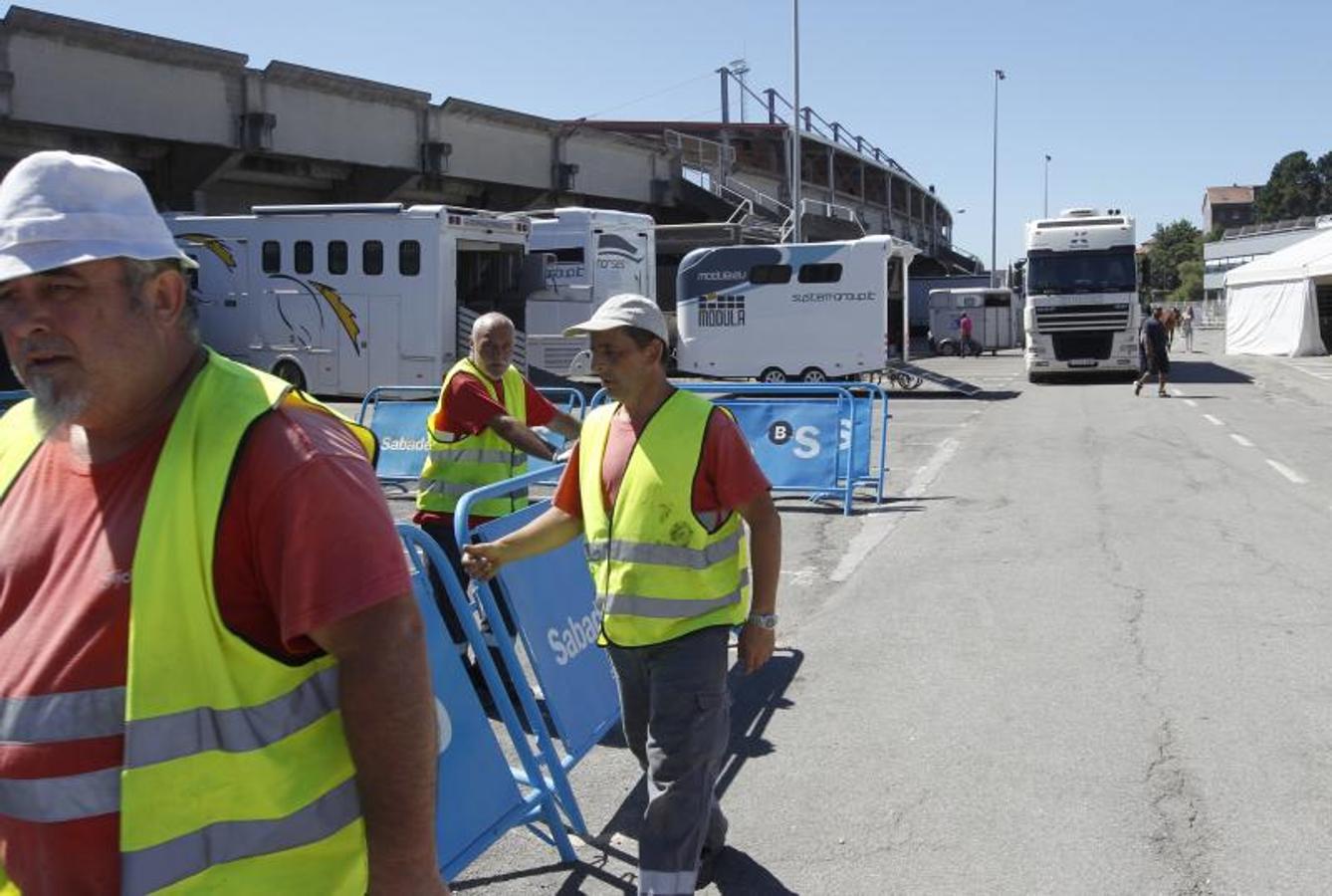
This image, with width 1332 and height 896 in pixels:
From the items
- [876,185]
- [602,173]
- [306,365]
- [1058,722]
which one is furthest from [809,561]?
[876,185]

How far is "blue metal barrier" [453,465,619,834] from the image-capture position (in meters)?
4.49

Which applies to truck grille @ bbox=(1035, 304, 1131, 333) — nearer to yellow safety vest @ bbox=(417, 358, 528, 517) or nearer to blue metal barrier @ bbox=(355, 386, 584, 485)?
blue metal barrier @ bbox=(355, 386, 584, 485)

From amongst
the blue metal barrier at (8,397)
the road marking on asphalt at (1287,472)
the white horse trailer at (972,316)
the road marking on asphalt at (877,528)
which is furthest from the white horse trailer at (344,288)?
the white horse trailer at (972,316)

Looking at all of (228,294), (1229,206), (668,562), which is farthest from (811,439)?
(1229,206)

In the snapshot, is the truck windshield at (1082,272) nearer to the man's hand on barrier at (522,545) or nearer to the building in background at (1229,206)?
the man's hand on barrier at (522,545)

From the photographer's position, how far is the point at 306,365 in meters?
22.7

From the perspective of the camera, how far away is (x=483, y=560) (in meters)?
4.08

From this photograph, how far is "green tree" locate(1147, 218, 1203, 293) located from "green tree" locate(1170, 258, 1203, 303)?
57.5 inches

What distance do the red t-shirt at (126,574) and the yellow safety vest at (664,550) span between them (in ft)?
6.60

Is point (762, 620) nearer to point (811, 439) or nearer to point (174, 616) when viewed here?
point (174, 616)

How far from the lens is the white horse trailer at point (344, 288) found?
2148cm

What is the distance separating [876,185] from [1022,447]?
56.3m

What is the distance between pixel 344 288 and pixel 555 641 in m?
18.2

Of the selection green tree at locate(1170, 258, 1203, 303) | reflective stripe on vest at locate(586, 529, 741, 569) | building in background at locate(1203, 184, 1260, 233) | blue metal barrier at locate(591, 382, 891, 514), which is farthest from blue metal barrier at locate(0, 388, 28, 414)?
building in background at locate(1203, 184, 1260, 233)
